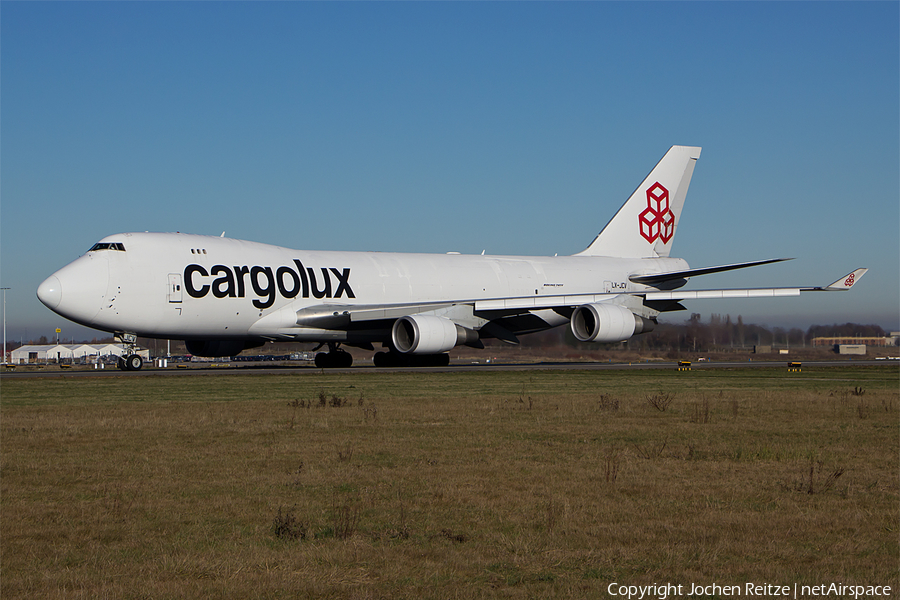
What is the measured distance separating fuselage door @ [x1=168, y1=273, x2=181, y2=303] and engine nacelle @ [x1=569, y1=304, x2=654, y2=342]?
14842 millimetres

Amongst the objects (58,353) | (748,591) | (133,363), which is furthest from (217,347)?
(58,353)

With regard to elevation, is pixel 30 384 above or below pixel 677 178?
below

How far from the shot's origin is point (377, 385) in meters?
23.3

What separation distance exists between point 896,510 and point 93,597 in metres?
6.80

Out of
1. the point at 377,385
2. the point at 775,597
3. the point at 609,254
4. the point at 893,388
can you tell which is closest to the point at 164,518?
the point at 775,597

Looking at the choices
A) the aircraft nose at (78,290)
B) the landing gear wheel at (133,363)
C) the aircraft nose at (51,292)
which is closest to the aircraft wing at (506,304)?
the landing gear wheel at (133,363)

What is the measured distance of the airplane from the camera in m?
29.1

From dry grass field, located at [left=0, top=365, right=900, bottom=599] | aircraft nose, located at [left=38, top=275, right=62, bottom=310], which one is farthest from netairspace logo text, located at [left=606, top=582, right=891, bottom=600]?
aircraft nose, located at [left=38, top=275, right=62, bottom=310]

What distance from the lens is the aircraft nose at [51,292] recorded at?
91.1 feet

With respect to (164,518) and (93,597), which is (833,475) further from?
(93,597)

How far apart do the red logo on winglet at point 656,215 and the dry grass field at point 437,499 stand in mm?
28823

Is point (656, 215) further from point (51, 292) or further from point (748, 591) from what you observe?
point (748, 591)

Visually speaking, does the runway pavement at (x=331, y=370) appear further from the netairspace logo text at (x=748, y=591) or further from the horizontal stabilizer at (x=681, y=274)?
the netairspace logo text at (x=748, y=591)

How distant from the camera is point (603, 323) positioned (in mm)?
33969
